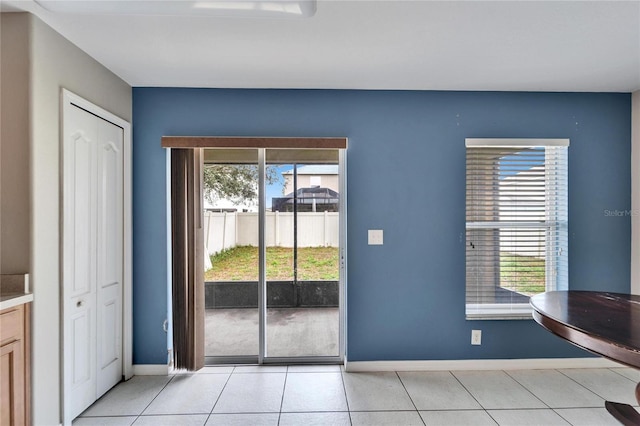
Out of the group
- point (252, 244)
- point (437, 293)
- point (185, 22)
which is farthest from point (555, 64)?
point (252, 244)

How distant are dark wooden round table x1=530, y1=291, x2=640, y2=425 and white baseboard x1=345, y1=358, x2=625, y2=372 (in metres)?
0.98

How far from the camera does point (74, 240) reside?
2166 millimetres

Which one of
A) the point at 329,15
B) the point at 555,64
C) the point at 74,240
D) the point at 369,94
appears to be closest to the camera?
the point at 329,15

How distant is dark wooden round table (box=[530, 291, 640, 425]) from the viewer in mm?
1384

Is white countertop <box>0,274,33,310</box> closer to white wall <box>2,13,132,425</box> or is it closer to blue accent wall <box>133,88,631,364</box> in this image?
white wall <box>2,13,132,425</box>

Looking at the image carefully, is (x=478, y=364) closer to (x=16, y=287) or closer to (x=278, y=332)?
(x=278, y=332)

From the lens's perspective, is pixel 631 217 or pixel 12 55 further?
pixel 631 217

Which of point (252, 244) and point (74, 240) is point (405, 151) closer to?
point (252, 244)

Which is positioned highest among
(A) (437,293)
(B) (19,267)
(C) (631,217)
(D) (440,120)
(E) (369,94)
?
(E) (369,94)

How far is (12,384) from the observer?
1.70m

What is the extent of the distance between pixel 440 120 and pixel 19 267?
10.4 feet

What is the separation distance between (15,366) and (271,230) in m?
1.87

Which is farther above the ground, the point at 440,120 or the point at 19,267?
the point at 440,120

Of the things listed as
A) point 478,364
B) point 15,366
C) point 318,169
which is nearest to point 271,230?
point 318,169
